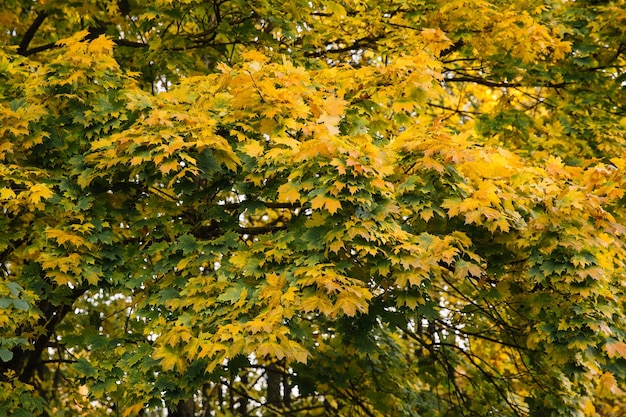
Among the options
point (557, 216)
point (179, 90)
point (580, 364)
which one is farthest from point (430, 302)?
point (179, 90)

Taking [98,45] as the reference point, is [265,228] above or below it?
below

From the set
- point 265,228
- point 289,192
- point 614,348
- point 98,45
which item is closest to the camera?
point 289,192

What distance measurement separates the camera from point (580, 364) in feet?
18.2

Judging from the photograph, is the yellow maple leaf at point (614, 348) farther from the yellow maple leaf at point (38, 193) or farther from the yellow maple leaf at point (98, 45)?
the yellow maple leaf at point (98, 45)

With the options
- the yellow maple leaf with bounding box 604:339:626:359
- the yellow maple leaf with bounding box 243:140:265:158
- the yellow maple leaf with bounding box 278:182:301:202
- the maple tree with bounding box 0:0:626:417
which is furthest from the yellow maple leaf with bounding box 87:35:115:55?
the yellow maple leaf with bounding box 604:339:626:359

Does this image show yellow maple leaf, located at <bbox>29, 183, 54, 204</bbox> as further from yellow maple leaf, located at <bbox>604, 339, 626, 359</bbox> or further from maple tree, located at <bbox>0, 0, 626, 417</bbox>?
yellow maple leaf, located at <bbox>604, 339, 626, 359</bbox>

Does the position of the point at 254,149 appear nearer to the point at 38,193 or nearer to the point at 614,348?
the point at 38,193

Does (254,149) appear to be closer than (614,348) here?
No

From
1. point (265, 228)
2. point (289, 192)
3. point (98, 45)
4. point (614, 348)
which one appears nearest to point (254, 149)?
point (289, 192)

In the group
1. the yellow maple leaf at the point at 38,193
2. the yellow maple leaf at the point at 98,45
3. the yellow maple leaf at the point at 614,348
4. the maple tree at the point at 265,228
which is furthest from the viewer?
the yellow maple leaf at the point at 98,45

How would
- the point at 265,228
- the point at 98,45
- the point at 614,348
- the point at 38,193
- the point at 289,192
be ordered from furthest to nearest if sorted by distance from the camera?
the point at 265,228
the point at 98,45
the point at 38,193
the point at 614,348
the point at 289,192

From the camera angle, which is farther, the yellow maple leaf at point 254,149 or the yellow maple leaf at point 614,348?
the yellow maple leaf at point 254,149

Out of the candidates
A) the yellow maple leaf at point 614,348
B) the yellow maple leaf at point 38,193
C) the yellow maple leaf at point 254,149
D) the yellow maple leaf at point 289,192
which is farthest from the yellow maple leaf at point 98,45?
the yellow maple leaf at point 614,348

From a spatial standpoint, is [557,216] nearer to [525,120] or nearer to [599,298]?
[599,298]
